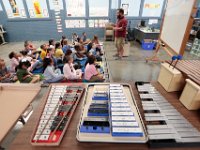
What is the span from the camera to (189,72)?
4.57 feet

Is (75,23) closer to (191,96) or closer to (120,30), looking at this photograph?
(120,30)

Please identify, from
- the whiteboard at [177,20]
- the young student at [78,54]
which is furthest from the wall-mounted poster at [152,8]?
the whiteboard at [177,20]

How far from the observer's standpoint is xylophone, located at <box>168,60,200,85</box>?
1.30 m

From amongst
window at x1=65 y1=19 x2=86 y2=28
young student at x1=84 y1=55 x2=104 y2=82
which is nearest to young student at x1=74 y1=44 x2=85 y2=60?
young student at x1=84 y1=55 x2=104 y2=82

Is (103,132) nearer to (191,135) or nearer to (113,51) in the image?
(191,135)

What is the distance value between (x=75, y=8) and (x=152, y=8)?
14.7ft

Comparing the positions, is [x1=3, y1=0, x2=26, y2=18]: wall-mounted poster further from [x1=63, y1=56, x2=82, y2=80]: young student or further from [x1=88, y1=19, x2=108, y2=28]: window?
[x1=63, y1=56, x2=82, y2=80]: young student

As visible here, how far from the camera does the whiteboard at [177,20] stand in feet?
6.61

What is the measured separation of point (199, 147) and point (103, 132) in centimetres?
70

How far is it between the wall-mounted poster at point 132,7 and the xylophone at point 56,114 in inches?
299

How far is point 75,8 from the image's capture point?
7.59 m

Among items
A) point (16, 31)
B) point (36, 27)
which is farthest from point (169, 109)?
point (16, 31)

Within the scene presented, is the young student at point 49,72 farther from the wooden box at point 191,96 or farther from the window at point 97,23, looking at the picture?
the window at point 97,23

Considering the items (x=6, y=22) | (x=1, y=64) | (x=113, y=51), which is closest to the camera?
(x=1, y=64)
